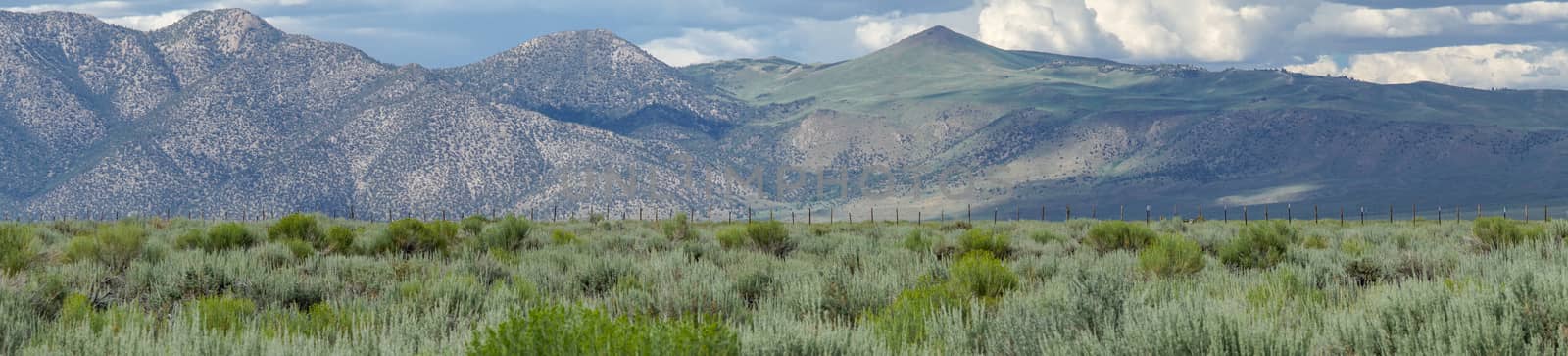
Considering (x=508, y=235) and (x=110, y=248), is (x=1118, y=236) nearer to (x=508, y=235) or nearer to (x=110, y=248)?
(x=508, y=235)

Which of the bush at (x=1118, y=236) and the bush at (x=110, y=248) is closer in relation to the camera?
the bush at (x=110, y=248)

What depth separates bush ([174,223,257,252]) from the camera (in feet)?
56.2

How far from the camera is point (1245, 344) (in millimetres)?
5766

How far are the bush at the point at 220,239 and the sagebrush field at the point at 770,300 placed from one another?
0.05 m

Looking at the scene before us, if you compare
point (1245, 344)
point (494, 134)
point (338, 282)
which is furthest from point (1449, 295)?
point (494, 134)

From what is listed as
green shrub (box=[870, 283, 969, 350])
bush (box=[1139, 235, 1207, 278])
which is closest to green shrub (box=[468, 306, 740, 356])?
green shrub (box=[870, 283, 969, 350])

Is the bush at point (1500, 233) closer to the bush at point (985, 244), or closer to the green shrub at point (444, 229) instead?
the bush at point (985, 244)

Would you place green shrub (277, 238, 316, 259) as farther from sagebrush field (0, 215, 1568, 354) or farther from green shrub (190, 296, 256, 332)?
green shrub (190, 296, 256, 332)

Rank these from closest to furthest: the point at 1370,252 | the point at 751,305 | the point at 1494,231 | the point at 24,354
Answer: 1. the point at 24,354
2. the point at 751,305
3. the point at 1370,252
4. the point at 1494,231

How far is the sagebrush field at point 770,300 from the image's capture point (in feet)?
19.5

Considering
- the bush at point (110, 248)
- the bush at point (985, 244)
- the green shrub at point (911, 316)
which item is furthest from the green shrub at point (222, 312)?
the bush at point (985, 244)

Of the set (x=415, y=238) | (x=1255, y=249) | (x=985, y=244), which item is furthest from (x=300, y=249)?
(x=1255, y=249)

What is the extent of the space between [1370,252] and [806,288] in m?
9.03

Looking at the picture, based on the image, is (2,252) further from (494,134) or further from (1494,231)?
(494,134)
